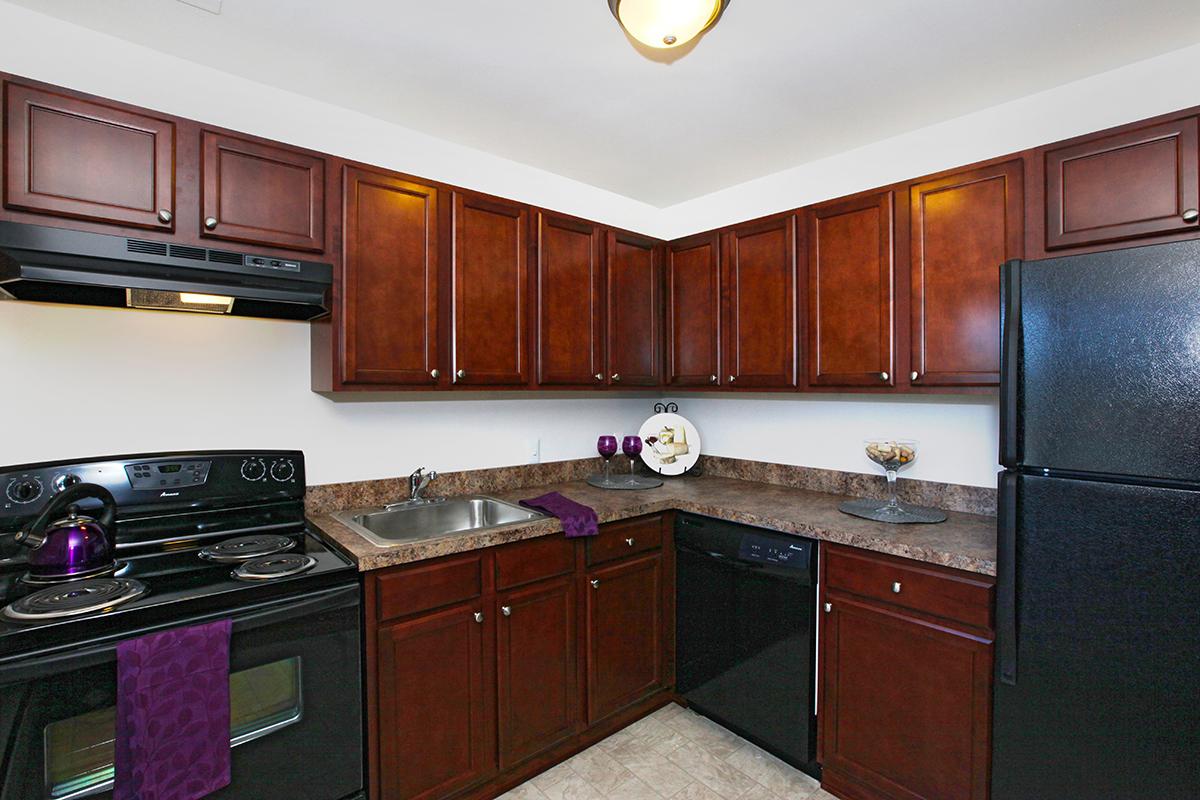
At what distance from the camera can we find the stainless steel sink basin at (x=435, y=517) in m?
2.26

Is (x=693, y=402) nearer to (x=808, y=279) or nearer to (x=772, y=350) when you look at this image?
(x=772, y=350)

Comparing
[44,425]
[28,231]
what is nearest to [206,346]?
[44,425]

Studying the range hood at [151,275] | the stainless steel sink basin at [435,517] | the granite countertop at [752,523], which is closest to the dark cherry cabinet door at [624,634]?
the granite countertop at [752,523]

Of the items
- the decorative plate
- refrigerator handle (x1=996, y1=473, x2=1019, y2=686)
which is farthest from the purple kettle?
refrigerator handle (x1=996, y1=473, x2=1019, y2=686)

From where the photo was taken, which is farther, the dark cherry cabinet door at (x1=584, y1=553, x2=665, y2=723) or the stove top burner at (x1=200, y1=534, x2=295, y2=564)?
the dark cherry cabinet door at (x1=584, y1=553, x2=665, y2=723)

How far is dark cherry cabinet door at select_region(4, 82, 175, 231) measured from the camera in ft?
4.96

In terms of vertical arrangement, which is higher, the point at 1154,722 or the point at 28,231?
the point at 28,231

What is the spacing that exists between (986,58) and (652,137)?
123cm

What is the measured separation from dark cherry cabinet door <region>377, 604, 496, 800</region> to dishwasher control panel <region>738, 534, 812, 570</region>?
1.01 meters

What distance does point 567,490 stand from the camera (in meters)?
2.75

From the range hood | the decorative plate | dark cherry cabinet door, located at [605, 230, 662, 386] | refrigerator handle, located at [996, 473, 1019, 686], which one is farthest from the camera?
the decorative plate

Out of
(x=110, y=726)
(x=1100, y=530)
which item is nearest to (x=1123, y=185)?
→ (x=1100, y=530)

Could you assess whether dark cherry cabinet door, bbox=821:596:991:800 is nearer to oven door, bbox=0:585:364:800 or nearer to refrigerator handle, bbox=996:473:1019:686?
refrigerator handle, bbox=996:473:1019:686

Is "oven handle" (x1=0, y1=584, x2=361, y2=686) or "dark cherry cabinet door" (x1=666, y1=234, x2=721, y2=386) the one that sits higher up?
"dark cherry cabinet door" (x1=666, y1=234, x2=721, y2=386)
